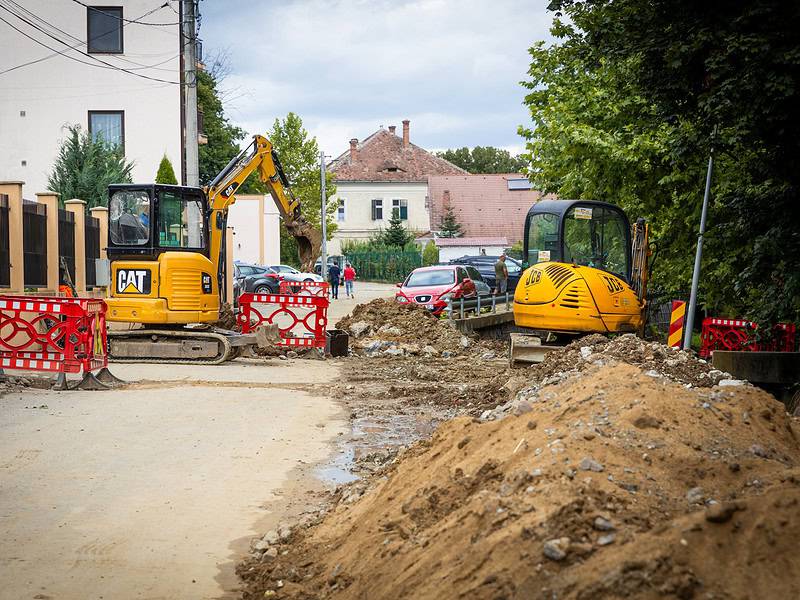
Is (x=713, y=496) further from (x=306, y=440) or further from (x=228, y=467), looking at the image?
(x=306, y=440)

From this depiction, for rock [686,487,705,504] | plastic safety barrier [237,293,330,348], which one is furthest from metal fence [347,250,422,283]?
rock [686,487,705,504]

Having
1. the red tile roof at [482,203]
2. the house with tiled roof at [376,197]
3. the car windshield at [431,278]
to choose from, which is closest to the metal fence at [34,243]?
the car windshield at [431,278]

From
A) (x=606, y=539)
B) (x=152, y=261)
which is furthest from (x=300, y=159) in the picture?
(x=606, y=539)

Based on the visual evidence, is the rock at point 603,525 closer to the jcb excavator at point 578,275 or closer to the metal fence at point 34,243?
the jcb excavator at point 578,275

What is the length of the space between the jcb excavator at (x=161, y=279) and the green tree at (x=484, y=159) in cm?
9631

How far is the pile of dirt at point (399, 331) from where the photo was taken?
2567 centimetres

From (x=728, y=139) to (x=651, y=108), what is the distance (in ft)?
11.2

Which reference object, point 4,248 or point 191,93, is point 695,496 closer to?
point 4,248

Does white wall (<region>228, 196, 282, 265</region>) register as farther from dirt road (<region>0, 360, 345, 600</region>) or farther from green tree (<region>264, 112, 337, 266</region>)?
dirt road (<region>0, 360, 345, 600</region>)

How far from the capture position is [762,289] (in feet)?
50.8

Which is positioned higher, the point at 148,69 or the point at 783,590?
the point at 148,69

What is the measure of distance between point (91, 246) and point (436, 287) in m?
10.9

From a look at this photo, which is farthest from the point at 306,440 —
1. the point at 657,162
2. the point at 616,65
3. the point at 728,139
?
the point at 657,162

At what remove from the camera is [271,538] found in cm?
Result: 757
